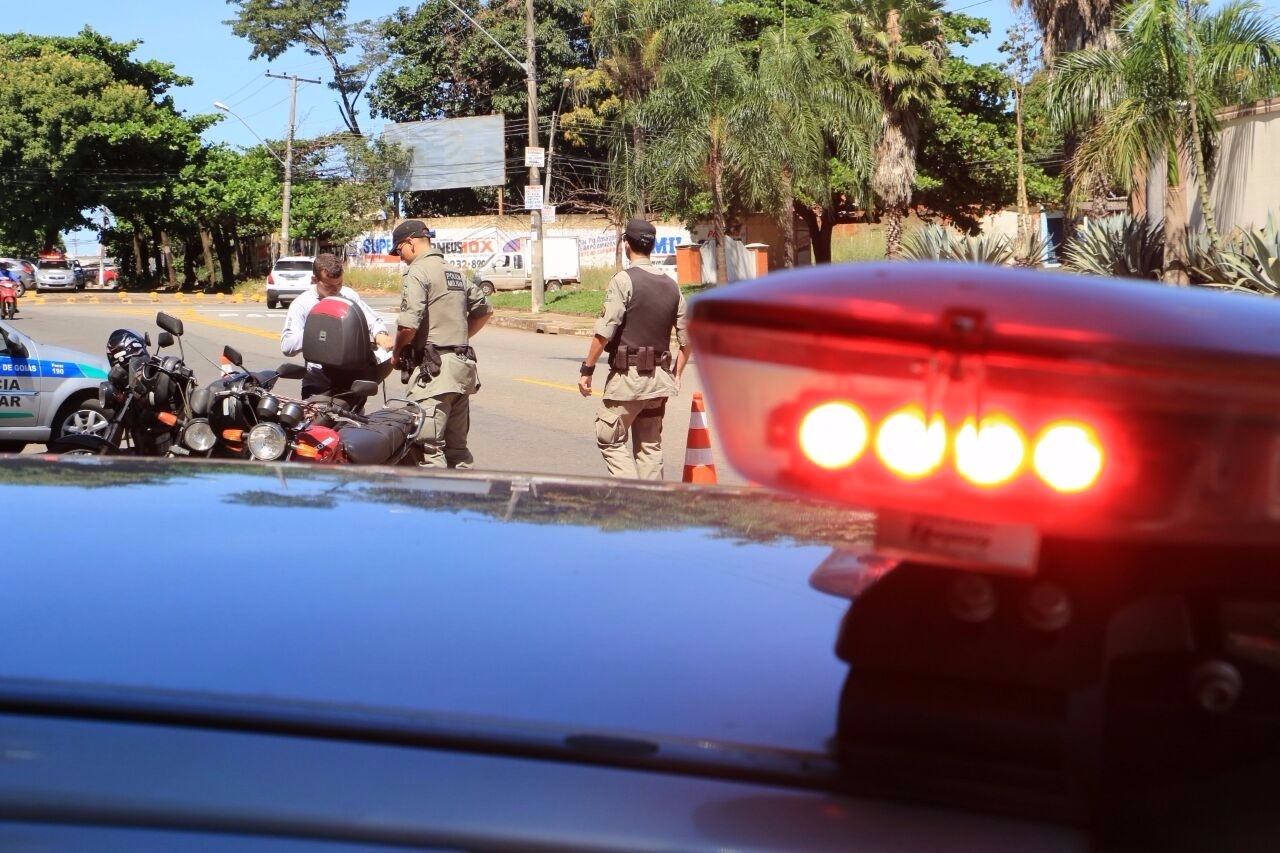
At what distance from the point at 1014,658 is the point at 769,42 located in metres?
22.5

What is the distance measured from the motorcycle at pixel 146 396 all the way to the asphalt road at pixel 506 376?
310 mm

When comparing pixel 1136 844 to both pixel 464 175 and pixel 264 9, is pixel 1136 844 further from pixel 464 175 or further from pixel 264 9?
pixel 264 9

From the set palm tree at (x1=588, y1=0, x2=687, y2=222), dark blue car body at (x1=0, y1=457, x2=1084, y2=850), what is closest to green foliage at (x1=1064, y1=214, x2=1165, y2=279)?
palm tree at (x1=588, y1=0, x2=687, y2=222)

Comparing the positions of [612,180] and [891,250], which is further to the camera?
[891,250]

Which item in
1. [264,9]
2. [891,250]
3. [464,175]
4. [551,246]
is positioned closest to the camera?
[891,250]

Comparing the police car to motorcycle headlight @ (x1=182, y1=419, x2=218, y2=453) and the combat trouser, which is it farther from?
the combat trouser

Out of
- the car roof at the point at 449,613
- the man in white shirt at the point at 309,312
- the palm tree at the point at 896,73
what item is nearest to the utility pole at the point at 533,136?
the palm tree at the point at 896,73

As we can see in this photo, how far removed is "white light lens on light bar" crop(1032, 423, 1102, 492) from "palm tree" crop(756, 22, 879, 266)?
19677mm

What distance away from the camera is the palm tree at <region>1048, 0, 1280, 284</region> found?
16219 mm

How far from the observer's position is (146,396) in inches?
336

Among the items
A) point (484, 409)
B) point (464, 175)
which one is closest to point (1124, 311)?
point (484, 409)

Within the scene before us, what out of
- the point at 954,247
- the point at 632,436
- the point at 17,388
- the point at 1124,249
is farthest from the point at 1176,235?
the point at 17,388

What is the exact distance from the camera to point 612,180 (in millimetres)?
22812

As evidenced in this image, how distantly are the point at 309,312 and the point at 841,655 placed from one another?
752 cm
